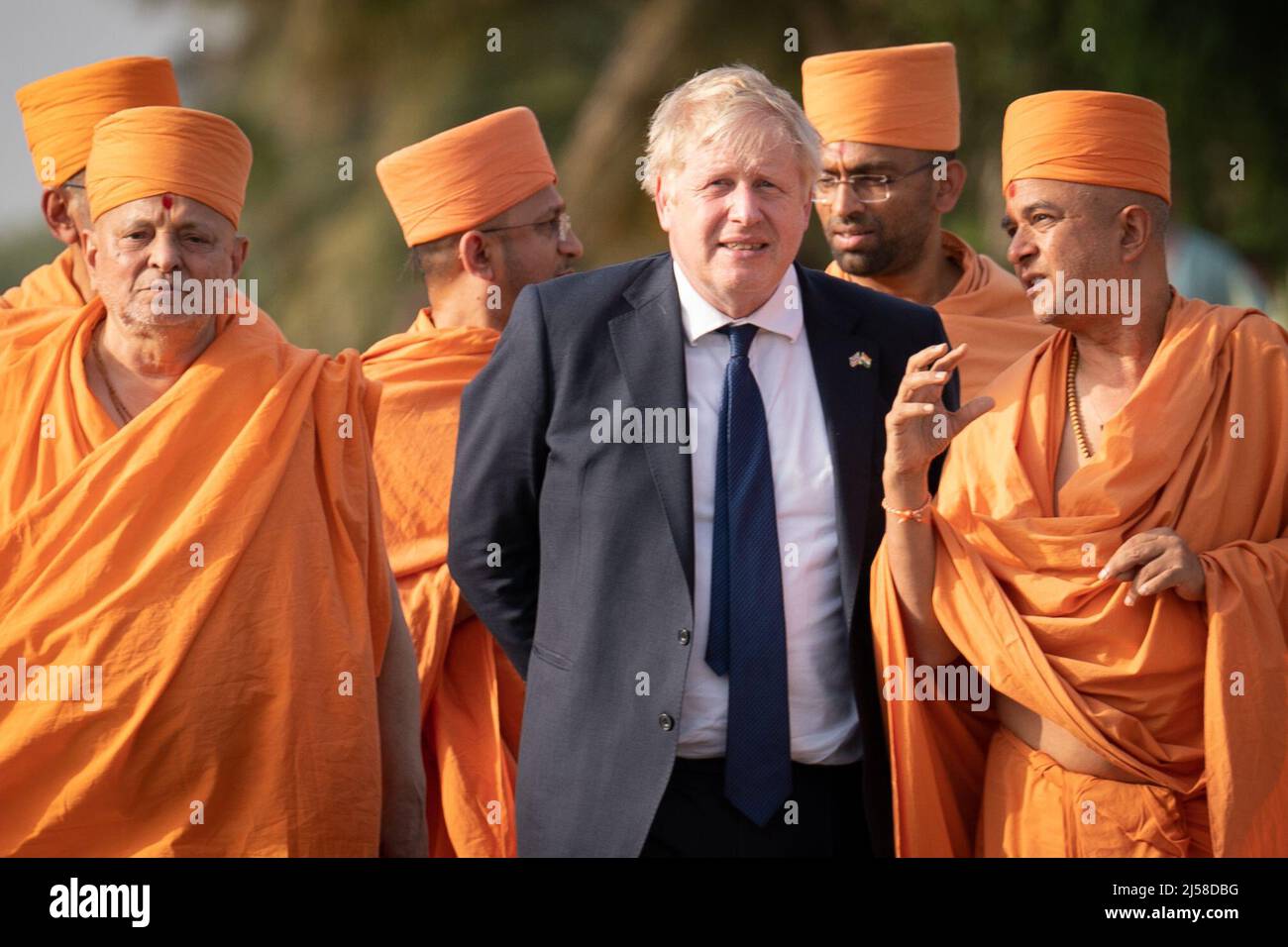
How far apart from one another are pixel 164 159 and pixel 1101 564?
7.71 feet

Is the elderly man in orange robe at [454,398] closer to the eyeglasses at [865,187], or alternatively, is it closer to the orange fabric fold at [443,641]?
the orange fabric fold at [443,641]

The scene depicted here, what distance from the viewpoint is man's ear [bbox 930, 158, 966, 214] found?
684cm

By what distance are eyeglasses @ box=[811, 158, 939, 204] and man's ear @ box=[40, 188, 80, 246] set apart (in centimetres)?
231

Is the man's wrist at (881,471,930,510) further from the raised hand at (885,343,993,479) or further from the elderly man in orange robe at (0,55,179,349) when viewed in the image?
the elderly man in orange robe at (0,55,179,349)

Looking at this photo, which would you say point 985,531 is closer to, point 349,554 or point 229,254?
point 349,554

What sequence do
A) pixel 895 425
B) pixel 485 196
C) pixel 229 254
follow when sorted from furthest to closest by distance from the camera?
pixel 485 196, pixel 229 254, pixel 895 425

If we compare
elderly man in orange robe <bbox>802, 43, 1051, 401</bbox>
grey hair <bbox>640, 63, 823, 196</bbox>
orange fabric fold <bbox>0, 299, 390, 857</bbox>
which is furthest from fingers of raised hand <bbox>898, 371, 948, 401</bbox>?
elderly man in orange robe <bbox>802, 43, 1051, 401</bbox>

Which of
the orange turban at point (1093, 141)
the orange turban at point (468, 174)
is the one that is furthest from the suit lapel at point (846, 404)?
the orange turban at point (468, 174)

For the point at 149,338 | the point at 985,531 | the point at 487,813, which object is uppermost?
the point at 149,338

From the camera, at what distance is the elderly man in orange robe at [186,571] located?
15.5ft

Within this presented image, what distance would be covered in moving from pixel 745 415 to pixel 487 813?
1680mm
